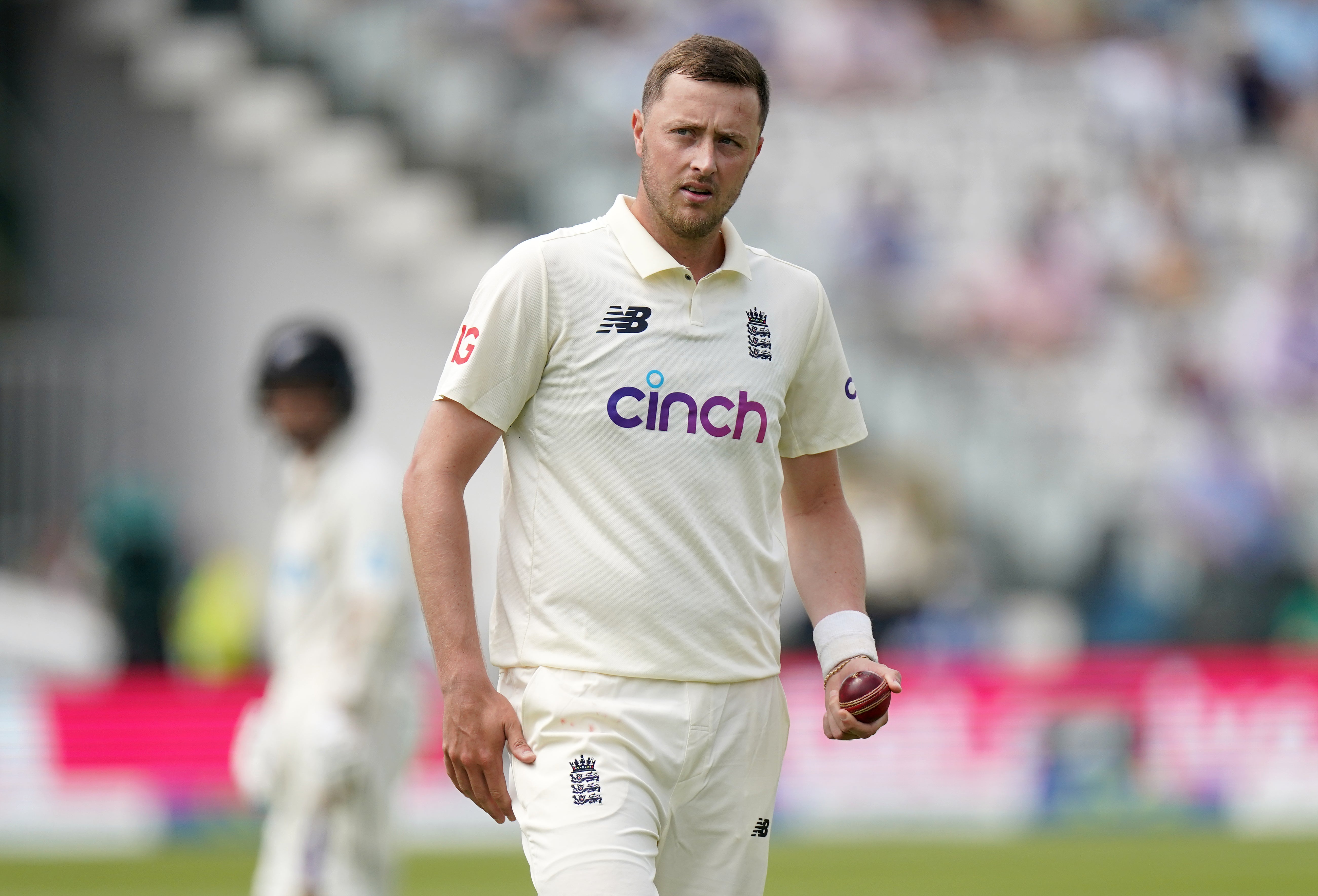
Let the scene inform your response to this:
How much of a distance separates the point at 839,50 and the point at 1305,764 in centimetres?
768

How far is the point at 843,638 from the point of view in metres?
4.20

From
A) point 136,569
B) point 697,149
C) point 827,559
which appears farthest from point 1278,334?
point 697,149

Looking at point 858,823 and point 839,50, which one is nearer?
point 858,823

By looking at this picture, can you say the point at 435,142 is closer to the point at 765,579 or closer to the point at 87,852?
the point at 87,852

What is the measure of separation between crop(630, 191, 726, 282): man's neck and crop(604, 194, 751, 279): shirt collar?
1 centimetres

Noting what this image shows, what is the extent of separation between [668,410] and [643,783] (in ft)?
2.53

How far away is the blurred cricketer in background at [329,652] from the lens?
6.30 m

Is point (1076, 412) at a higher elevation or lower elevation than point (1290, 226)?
lower

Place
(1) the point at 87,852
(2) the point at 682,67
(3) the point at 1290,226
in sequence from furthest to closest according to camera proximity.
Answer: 1. (3) the point at 1290,226
2. (1) the point at 87,852
3. (2) the point at 682,67

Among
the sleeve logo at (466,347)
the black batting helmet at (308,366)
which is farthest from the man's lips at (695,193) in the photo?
the black batting helmet at (308,366)

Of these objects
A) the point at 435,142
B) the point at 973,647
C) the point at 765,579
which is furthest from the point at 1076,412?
the point at 765,579

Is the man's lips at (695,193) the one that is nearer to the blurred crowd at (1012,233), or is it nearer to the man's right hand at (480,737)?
the man's right hand at (480,737)

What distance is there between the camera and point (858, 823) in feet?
42.7

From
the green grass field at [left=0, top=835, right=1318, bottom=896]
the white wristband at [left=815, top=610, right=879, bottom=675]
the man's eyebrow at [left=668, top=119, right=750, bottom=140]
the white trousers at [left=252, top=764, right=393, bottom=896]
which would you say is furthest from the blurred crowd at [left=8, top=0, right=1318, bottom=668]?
the man's eyebrow at [left=668, top=119, right=750, bottom=140]
